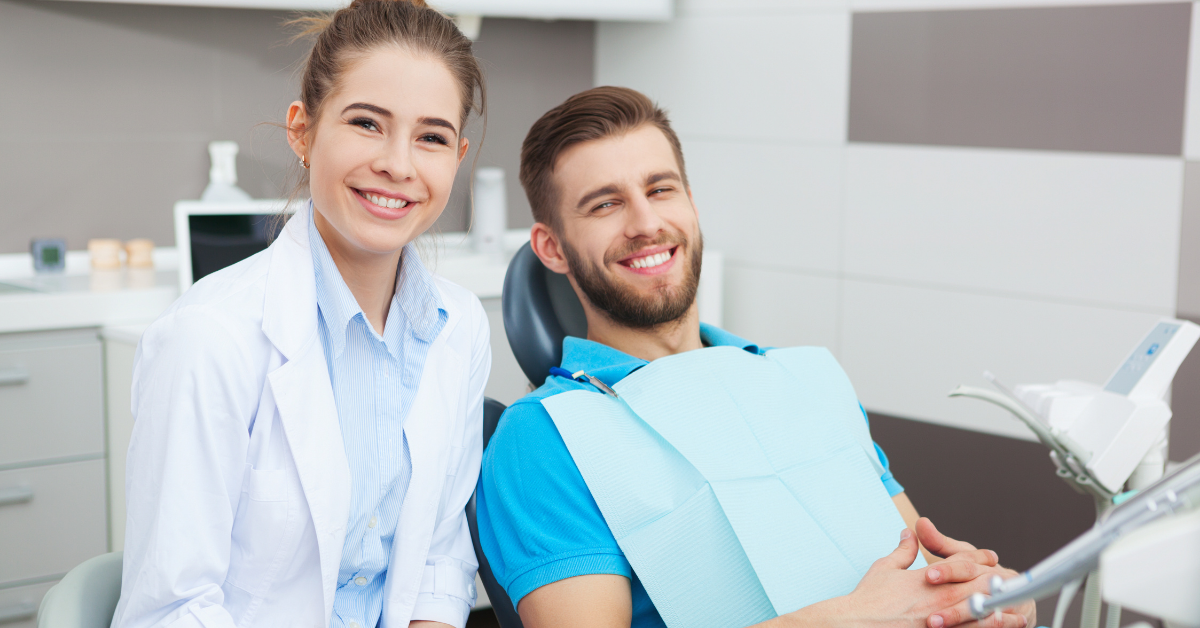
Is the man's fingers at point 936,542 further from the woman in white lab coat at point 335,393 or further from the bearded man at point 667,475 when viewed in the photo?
the woman in white lab coat at point 335,393

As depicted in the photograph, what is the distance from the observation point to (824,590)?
127cm

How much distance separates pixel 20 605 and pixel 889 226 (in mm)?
2241

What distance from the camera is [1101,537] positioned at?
652 millimetres

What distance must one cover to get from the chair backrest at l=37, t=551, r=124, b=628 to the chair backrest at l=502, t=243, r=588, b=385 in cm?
63

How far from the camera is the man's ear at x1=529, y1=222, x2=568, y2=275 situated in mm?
1600

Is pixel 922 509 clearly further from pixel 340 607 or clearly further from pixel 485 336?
pixel 340 607

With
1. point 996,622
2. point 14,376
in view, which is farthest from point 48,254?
point 996,622

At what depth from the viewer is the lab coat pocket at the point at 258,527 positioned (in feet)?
3.60

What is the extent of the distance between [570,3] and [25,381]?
1737mm

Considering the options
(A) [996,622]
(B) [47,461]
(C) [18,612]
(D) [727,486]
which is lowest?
(C) [18,612]

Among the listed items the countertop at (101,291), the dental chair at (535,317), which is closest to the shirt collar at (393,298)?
the dental chair at (535,317)

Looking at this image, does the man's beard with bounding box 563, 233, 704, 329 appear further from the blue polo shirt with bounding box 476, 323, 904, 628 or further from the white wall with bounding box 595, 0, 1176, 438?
the white wall with bounding box 595, 0, 1176, 438

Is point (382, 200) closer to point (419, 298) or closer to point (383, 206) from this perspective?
point (383, 206)

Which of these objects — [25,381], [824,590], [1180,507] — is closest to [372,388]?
[824,590]
